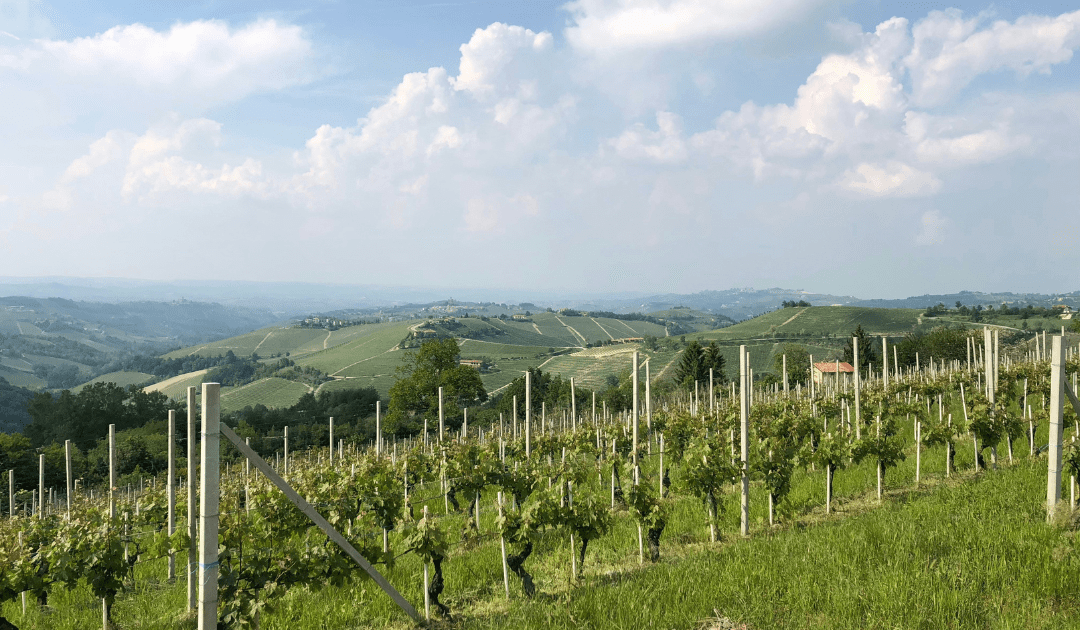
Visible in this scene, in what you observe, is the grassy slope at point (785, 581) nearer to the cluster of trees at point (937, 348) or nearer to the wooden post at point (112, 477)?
the wooden post at point (112, 477)

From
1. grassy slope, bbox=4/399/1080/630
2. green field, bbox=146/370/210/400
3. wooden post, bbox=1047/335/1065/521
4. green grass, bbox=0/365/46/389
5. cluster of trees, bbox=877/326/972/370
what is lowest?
green grass, bbox=0/365/46/389

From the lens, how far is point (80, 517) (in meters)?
9.27

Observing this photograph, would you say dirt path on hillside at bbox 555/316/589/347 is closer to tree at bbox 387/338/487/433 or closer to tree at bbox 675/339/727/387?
tree at bbox 675/339/727/387

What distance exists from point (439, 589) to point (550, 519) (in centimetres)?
150

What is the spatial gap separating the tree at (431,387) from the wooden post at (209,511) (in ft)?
126

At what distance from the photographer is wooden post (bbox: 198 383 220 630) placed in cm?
388

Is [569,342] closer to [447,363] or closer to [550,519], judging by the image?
[447,363]

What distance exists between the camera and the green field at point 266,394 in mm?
75300

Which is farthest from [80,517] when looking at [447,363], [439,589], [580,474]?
[447,363]

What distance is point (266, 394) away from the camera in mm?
80312

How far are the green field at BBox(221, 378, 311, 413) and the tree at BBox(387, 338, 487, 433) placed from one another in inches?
1426

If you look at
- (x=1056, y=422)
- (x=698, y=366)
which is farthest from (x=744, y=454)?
(x=698, y=366)

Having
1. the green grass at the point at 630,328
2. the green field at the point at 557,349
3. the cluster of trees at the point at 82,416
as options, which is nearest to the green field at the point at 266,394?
the green field at the point at 557,349

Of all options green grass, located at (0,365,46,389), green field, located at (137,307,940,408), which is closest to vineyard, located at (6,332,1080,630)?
green field, located at (137,307,940,408)
